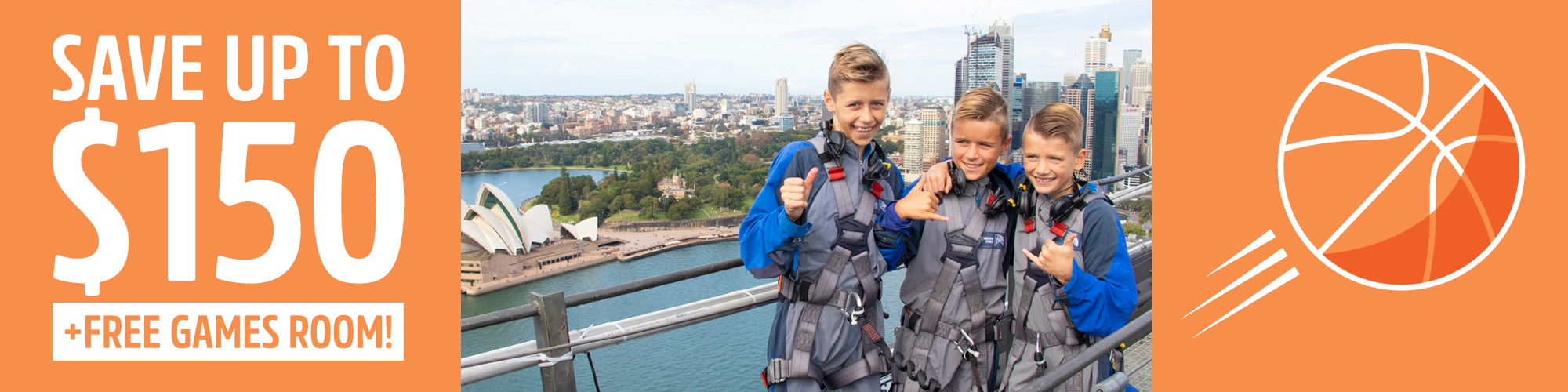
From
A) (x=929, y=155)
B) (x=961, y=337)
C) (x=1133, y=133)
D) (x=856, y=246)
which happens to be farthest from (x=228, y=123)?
(x=1133, y=133)

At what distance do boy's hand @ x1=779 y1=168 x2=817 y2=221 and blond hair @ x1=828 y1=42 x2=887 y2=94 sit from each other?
12.0 inches

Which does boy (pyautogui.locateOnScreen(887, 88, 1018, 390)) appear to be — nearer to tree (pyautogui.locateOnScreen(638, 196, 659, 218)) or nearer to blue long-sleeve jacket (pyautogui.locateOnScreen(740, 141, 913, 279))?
blue long-sleeve jacket (pyautogui.locateOnScreen(740, 141, 913, 279))

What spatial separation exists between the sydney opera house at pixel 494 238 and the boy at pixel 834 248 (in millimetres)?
35831

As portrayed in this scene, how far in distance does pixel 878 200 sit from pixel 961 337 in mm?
406

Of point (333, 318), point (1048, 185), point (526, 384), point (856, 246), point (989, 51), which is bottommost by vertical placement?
point (526, 384)

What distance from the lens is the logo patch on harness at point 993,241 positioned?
220 centimetres

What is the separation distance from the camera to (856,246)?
2.11m

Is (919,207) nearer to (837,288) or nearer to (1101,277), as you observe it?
(837,288)

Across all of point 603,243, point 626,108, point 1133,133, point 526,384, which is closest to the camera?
point 1133,133

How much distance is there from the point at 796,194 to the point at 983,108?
0.62m

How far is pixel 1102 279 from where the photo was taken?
2047 millimetres

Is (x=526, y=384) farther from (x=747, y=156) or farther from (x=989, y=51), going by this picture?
(x=747, y=156)

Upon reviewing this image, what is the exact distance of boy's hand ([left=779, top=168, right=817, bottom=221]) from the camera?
74.2 inches

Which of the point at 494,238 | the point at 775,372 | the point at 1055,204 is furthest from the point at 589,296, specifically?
the point at 494,238
